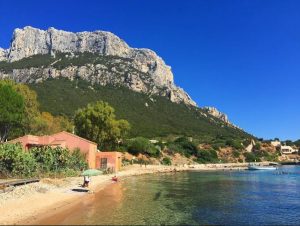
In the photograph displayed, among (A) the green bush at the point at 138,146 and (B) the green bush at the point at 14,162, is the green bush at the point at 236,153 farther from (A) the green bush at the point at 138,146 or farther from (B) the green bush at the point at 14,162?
(B) the green bush at the point at 14,162

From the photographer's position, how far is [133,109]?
149 meters

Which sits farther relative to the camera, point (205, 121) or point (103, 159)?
point (205, 121)

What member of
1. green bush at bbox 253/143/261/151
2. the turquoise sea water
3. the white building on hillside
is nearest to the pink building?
the turquoise sea water

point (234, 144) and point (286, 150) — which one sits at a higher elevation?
point (286, 150)

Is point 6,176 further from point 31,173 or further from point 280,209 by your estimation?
point 280,209

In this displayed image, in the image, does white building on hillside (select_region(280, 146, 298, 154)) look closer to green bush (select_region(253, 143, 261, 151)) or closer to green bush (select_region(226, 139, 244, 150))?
green bush (select_region(253, 143, 261, 151))

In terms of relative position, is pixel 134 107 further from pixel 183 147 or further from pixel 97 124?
pixel 97 124

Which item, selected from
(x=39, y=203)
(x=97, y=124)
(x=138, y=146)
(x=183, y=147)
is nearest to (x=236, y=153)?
(x=183, y=147)

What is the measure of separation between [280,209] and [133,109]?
11650 cm

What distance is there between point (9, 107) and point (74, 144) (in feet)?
38.7

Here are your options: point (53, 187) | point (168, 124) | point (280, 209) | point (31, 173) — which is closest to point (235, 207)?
point (280, 209)

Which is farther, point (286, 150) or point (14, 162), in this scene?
point (286, 150)

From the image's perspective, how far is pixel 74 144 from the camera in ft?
205

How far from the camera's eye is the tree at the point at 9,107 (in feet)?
203
